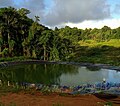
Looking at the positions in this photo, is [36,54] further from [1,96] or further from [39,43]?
[1,96]

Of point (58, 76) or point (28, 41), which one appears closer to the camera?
point (58, 76)

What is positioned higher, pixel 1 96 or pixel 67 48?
pixel 67 48

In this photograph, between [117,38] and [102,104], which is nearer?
[102,104]

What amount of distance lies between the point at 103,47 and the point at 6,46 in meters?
38.5

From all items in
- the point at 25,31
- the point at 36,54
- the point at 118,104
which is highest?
the point at 25,31

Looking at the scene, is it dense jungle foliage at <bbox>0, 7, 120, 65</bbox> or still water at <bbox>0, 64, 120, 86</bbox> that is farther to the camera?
dense jungle foliage at <bbox>0, 7, 120, 65</bbox>

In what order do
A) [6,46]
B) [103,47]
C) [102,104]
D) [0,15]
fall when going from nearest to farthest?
[102,104], [0,15], [6,46], [103,47]

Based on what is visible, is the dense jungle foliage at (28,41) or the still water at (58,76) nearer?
the still water at (58,76)

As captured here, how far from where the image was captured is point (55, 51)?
72.2 metres

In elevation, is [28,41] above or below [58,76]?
above

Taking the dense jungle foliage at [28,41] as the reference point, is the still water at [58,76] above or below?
below

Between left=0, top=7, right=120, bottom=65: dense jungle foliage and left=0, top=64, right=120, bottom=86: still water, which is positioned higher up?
left=0, top=7, right=120, bottom=65: dense jungle foliage

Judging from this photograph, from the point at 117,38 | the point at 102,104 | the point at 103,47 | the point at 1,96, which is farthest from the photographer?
the point at 117,38

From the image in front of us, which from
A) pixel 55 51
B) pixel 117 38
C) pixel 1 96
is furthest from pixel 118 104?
pixel 117 38
